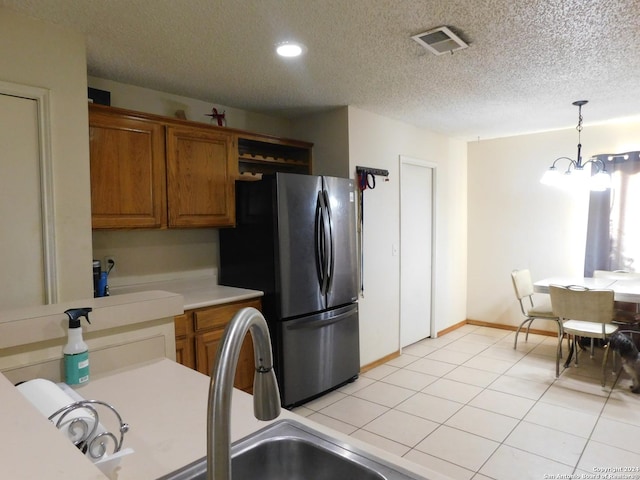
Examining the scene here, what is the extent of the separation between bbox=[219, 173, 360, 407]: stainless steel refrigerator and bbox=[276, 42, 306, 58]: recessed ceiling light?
0.79 meters

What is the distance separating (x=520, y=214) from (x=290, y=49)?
3.85 metres

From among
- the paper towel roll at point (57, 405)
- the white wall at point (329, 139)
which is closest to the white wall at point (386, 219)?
Answer: the white wall at point (329, 139)

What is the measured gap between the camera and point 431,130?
184 inches

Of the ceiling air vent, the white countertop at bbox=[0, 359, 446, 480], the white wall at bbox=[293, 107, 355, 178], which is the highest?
the ceiling air vent

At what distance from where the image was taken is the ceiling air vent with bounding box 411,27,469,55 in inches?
85.0

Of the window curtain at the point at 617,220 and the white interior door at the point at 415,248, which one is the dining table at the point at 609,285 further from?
the white interior door at the point at 415,248

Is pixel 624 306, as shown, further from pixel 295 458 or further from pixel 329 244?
pixel 295 458

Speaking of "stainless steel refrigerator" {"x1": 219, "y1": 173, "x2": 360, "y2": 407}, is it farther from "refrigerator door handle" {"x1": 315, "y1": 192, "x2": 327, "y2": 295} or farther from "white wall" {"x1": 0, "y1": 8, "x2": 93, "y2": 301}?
"white wall" {"x1": 0, "y1": 8, "x2": 93, "y2": 301}

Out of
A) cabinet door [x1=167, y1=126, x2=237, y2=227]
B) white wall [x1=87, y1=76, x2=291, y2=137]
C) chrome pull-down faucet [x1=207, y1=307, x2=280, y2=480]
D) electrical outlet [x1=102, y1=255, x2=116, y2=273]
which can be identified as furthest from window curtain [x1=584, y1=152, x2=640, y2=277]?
chrome pull-down faucet [x1=207, y1=307, x2=280, y2=480]

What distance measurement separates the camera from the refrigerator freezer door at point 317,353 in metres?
2.97

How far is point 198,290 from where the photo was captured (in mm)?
3129

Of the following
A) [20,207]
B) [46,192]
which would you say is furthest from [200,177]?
[20,207]

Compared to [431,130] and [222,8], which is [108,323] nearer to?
[222,8]

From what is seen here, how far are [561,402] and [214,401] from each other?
131 inches
